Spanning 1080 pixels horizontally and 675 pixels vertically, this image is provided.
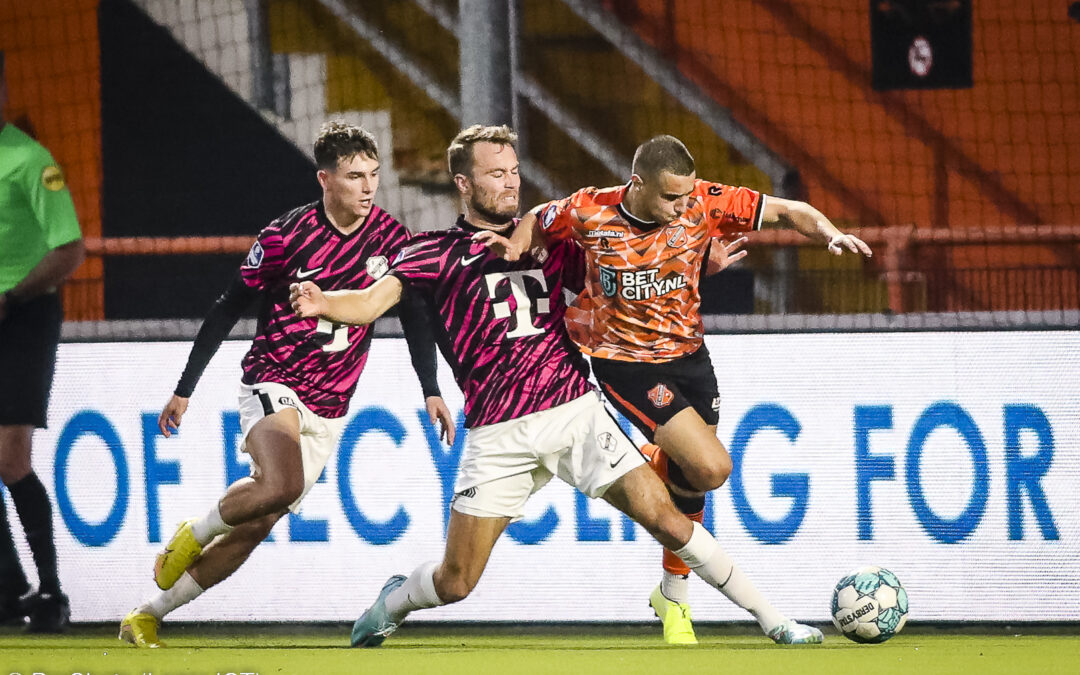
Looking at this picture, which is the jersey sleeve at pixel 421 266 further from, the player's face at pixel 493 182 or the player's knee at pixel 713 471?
the player's knee at pixel 713 471

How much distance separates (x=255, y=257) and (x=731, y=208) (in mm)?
1781

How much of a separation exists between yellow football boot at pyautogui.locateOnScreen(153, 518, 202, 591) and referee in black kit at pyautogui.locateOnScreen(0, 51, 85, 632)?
2.85 ft

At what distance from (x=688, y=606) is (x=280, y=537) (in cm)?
173

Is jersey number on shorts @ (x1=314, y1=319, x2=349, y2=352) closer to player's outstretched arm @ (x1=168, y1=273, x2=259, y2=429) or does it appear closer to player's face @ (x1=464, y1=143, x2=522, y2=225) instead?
player's outstretched arm @ (x1=168, y1=273, x2=259, y2=429)

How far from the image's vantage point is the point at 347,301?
5066mm

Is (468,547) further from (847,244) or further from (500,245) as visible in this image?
(847,244)

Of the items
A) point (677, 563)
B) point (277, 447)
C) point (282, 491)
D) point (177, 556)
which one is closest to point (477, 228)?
point (277, 447)

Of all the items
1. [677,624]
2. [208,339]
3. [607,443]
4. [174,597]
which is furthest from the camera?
[208,339]

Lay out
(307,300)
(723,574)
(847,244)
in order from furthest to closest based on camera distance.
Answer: (723,574), (847,244), (307,300)

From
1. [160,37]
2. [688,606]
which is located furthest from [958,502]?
[160,37]

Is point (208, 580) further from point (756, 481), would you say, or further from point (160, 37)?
point (160, 37)

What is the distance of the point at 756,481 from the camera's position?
6.18 m

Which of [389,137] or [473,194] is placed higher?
[389,137]

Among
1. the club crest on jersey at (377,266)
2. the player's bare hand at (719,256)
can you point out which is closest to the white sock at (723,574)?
the player's bare hand at (719,256)
